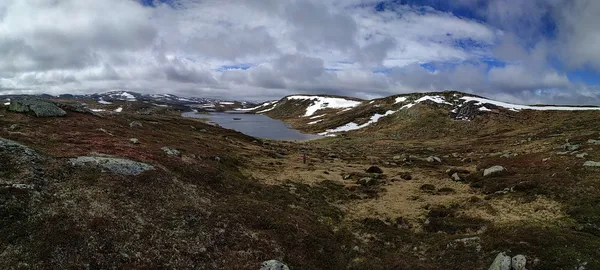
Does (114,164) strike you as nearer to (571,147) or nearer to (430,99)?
(571,147)

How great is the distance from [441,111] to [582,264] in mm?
146446

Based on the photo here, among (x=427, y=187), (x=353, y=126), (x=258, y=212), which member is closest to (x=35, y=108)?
(x=258, y=212)

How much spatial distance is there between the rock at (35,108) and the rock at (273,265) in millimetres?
46846

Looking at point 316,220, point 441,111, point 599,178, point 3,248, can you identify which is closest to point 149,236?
point 3,248

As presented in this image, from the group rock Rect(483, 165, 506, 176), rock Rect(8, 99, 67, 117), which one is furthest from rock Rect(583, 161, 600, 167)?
rock Rect(8, 99, 67, 117)

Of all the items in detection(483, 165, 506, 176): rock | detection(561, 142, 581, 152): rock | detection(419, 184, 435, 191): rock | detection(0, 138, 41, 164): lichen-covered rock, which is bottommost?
detection(419, 184, 435, 191): rock

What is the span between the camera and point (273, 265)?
20.8 metres

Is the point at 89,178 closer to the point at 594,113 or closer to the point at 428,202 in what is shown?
the point at 428,202

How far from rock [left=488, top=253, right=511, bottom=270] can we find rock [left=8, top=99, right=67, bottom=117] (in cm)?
5919

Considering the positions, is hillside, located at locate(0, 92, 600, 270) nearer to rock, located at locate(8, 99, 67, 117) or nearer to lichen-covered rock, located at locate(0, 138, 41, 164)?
lichen-covered rock, located at locate(0, 138, 41, 164)

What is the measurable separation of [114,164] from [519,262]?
3260 centimetres

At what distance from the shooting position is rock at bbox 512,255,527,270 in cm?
1978

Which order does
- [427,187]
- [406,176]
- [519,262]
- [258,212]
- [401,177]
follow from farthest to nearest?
1. [401,177]
2. [406,176]
3. [427,187]
4. [258,212]
5. [519,262]

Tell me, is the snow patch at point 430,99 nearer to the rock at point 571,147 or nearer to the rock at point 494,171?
the rock at point 571,147
